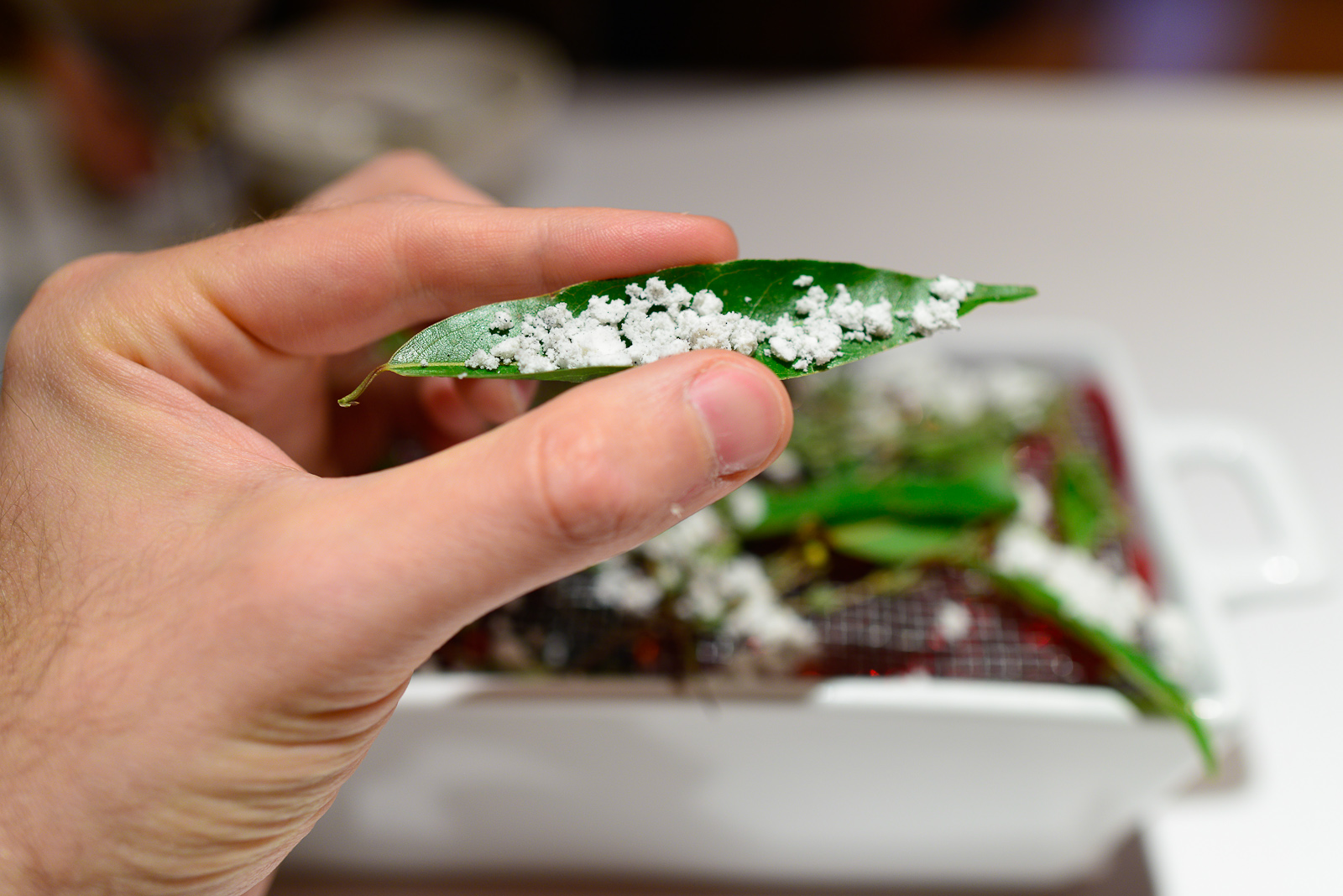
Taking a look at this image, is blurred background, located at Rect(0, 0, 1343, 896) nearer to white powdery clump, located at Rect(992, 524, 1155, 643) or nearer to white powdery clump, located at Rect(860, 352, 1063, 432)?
white powdery clump, located at Rect(860, 352, 1063, 432)

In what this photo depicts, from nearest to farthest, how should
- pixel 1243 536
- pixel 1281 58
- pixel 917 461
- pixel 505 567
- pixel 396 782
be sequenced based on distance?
1. pixel 505 567
2. pixel 396 782
3. pixel 917 461
4. pixel 1243 536
5. pixel 1281 58

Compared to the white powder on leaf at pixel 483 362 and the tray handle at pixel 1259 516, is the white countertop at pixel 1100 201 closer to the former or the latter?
the tray handle at pixel 1259 516

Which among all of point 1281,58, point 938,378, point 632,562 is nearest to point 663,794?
point 632,562

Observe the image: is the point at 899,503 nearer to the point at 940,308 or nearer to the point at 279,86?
the point at 940,308

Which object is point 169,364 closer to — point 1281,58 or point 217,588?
point 217,588

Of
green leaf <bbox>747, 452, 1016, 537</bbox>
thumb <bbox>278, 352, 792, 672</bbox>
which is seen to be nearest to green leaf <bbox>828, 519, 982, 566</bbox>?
green leaf <bbox>747, 452, 1016, 537</bbox>

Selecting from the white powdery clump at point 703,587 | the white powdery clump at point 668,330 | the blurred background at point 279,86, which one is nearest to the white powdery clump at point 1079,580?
the white powdery clump at point 703,587
